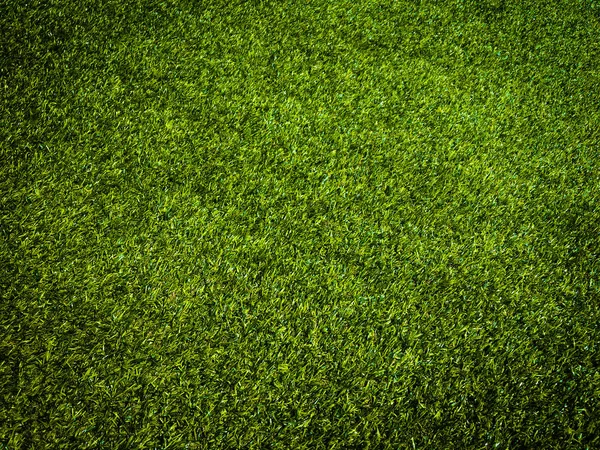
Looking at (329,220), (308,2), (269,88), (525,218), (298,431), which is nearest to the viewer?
(298,431)

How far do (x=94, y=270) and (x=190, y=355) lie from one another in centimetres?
65

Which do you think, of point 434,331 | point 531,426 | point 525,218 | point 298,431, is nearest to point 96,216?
point 298,431

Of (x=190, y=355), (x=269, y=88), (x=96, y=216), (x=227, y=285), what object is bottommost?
(x=190, y=355)

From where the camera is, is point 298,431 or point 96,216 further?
point 96,216

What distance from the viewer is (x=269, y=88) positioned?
10.1 ft

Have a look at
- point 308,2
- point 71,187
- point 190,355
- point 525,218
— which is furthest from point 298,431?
point 308,2

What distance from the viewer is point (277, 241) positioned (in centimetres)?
236

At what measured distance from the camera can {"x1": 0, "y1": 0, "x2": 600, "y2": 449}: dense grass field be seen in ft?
5.99

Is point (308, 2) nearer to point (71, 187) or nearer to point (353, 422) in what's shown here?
point (71, 187)

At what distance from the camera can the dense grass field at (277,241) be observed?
71.9 inches

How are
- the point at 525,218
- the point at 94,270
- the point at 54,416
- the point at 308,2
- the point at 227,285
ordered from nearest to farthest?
the point at 54,416 < the point at 94,270 < the point at 227,285 < the point at 525,218 < the point at 308,2

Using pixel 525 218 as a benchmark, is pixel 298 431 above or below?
below

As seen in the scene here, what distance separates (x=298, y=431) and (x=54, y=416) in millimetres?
1029

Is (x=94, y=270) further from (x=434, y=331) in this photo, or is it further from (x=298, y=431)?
(x=434, y=331)
